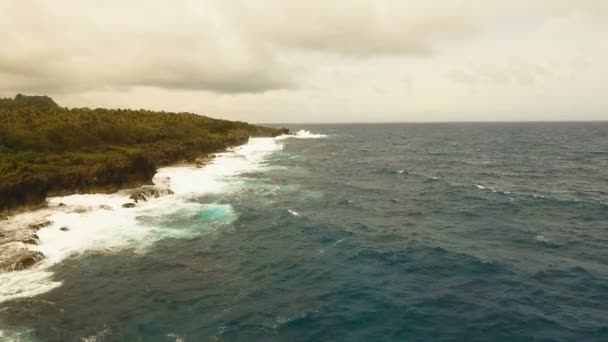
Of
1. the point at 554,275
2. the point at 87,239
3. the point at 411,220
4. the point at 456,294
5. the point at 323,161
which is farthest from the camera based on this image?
the point at 323,161

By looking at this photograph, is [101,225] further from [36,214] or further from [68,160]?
[68,160]

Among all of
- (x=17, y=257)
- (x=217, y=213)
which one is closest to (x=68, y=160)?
(x=217, y=213)

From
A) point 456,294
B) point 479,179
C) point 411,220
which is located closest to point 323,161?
point 479,179

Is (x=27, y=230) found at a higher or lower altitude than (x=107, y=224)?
higher

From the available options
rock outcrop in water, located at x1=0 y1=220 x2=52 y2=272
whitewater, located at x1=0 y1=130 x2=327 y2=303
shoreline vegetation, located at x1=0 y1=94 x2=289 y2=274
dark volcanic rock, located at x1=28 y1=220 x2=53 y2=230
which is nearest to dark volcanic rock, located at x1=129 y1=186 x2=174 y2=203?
shoreline vegetation, located at x1=0 y1=94 x2=289 y2=274

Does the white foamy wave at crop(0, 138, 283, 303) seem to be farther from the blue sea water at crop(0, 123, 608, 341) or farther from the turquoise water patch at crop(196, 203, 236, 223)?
the blue sea water at crop(0, 123, 608, 341)

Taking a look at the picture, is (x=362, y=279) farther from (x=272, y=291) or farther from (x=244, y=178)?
(x=244, y=178)
